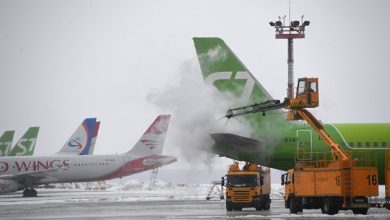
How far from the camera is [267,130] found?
1581 inches

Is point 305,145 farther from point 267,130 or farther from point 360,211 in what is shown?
point 360,211

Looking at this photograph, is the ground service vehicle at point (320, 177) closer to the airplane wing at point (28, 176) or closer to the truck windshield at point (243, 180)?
the truck windshield at point (243, 180)

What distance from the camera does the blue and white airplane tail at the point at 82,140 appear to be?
92.1 m

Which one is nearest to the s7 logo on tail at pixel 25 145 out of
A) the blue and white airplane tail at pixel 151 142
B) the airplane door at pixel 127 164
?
the blue and white airplane tail at pixel 151 142

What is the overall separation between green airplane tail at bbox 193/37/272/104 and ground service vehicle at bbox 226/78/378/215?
1.36 meters

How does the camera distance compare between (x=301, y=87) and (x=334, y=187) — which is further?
(x=301, y=87)

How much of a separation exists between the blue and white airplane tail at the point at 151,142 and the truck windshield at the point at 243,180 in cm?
3948

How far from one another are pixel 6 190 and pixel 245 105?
44608mm

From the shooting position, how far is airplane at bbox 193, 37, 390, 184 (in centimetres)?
3997

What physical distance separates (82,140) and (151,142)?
15.4 metres

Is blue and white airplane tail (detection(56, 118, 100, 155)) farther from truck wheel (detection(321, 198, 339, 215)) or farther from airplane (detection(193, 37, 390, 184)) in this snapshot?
truck wheel (detection(321, 198, 339, 215))

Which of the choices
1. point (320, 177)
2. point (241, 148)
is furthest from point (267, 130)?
point (320, 177)

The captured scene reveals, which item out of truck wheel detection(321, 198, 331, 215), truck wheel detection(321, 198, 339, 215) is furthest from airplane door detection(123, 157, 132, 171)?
truck wheel detection(321, 198, 339, 215)

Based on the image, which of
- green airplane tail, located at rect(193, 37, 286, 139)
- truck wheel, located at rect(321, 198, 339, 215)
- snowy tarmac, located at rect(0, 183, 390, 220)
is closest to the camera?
truck wheel, located at rect(321, 198, 339, 215)
